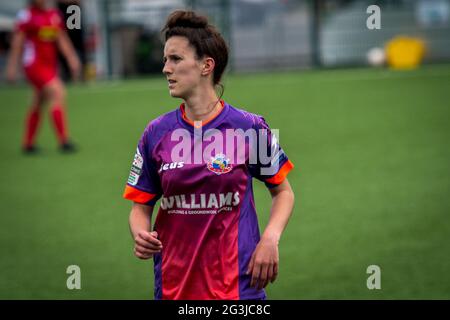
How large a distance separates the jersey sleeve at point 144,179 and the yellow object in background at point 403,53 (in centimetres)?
1965

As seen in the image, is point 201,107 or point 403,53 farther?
point 403,53

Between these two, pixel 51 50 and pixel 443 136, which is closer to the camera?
pixel 443 136

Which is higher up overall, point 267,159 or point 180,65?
point 180,65

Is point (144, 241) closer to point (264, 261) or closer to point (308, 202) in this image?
point (264, 261)

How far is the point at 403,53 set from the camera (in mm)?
22219

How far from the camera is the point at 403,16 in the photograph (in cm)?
2328

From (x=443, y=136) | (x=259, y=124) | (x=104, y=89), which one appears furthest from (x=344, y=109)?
(x=259, y=124)

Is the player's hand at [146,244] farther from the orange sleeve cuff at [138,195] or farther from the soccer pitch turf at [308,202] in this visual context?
the soccer pitch turf at [308,202]

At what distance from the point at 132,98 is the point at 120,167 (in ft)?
28.6

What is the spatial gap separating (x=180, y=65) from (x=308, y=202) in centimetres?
455

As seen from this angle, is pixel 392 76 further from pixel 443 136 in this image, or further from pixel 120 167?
pixel 120 167

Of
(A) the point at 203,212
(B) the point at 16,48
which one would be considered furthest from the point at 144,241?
(B) the point at 16,48

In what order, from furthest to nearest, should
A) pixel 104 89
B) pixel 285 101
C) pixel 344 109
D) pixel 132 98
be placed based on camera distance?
pixel 104 89 → pixel 132 98 → pixel 285 101 → pixel 344 109

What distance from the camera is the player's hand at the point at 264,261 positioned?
3084 mm
